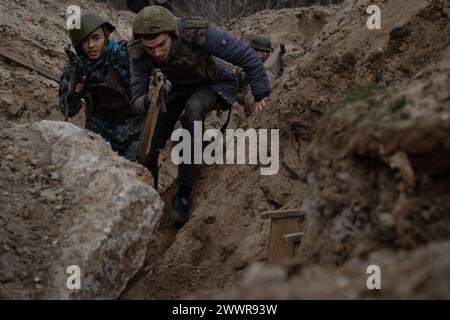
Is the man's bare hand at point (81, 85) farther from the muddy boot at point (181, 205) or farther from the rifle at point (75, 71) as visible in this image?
the muddy boot at point (181, 205)

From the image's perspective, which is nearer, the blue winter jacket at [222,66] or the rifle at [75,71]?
the blue winter jacket at [222,66]

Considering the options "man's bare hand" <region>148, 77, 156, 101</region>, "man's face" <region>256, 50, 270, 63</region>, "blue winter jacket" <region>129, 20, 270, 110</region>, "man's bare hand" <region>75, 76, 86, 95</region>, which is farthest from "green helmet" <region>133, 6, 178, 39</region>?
"man's face" <region>256, 50, 270, 63</region>

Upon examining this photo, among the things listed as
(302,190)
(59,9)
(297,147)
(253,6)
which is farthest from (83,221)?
(253,6)

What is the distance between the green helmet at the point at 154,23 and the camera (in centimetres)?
542

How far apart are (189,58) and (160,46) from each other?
0.28 metres

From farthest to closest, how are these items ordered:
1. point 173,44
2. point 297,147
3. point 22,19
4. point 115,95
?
point 22,19, point 115,95, point 297,147, point 173,44

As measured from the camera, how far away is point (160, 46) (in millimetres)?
5508

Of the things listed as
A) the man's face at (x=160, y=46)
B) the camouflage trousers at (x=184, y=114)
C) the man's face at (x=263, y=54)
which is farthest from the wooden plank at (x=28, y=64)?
the man's face at (x=160, y=46)

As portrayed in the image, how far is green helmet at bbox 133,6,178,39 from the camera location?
5.42 m

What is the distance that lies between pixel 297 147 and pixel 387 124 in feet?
9.69

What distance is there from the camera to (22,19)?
1026cm

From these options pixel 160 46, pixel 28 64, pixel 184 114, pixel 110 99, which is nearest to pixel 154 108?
pixel 184 114
